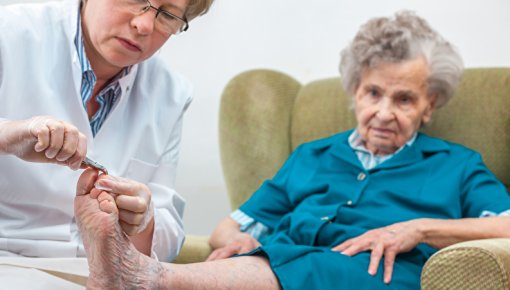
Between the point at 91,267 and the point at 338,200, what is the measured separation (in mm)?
834

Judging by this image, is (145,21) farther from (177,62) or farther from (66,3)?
(177,62)

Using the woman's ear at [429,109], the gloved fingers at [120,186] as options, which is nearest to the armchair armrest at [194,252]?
the woman's ear at [429,109]

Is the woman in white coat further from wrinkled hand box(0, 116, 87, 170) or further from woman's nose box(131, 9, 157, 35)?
wrinkled hand box(0, 116, 87, 170)

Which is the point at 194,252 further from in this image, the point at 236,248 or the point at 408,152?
the point at 408,152

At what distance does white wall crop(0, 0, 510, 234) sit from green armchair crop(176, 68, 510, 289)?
407 millimetres

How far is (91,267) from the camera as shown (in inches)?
50.8

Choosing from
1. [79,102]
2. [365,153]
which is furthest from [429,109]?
[79,102]

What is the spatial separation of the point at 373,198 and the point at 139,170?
24.1 inches

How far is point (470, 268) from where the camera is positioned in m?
1.41

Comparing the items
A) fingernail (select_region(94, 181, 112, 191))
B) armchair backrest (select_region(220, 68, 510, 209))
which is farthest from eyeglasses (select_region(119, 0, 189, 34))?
armchair backrest (select_region(220, 68, 510, 209))

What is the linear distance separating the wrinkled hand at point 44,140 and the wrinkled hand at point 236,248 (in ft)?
2.51

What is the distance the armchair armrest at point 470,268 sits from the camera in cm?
140

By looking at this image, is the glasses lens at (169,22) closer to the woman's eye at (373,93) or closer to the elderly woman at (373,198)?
the elderly woman at (373,198)

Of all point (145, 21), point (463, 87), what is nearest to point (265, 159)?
point (463, 87)
